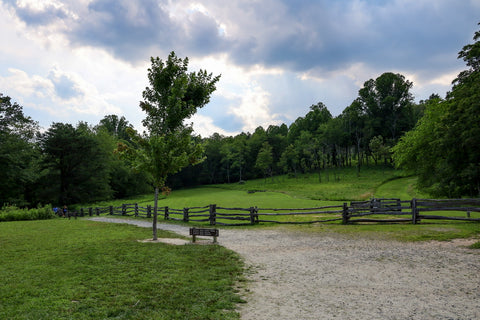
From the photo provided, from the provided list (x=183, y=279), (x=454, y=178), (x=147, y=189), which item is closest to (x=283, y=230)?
(x=183, y=279)

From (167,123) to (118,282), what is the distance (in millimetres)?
8205

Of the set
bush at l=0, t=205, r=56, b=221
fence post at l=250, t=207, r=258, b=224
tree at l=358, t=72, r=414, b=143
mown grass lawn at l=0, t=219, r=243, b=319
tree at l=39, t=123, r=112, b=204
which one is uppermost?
tree at l=358, t=72, r=414, b=143

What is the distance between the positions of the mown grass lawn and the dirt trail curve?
80cm

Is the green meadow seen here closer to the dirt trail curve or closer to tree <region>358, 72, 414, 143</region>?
the dirt trail curve

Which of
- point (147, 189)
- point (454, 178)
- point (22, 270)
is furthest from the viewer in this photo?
point (147, 189)

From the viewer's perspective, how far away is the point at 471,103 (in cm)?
2095

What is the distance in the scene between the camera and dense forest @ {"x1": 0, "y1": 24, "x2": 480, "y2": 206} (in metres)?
22.8

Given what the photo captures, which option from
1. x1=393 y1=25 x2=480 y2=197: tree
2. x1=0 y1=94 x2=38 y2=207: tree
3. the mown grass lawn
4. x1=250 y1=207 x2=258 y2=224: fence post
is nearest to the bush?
x1=0 y1=94 x2=38 y2=207: tree

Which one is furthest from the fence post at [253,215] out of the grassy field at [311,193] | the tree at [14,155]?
the tree at [14,155]

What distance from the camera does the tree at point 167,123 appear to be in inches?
504

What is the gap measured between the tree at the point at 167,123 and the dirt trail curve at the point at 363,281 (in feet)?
16.8

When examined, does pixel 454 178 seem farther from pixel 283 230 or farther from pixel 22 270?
pixel 22 270

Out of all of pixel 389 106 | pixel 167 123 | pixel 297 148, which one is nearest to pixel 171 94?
pixel 167 123

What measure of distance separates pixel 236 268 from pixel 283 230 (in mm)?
8822
